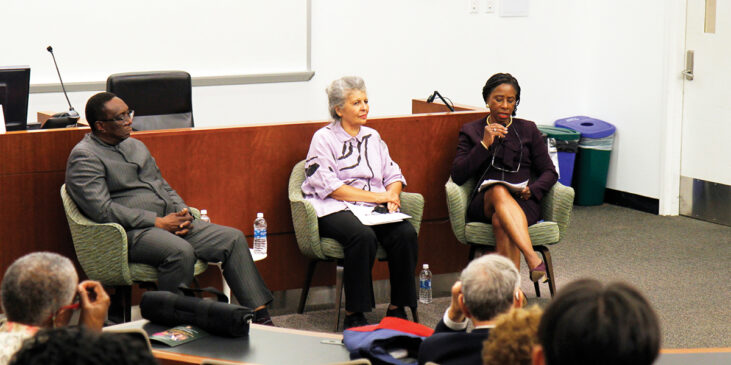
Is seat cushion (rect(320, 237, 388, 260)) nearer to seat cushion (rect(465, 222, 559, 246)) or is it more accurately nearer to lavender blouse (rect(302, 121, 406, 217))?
lavender blouse (rect(302, 121, 406, 217))

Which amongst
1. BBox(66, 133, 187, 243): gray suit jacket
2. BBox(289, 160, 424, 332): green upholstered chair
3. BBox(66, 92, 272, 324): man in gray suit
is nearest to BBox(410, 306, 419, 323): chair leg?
BBox(289, 160, 424, 332): green upholstered chair

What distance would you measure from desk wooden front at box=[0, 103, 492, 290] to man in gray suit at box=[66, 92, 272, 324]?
199 mm

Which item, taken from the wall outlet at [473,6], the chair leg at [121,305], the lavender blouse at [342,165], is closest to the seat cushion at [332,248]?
the lavender blouse at [342,165]

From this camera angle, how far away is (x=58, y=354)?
1.46m

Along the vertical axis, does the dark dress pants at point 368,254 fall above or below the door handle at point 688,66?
below

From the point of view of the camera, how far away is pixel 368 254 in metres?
4.80

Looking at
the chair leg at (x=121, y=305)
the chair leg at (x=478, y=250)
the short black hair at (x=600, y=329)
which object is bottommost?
the chair leg at (x=121, y=305)

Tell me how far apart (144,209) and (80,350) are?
316 centimetres

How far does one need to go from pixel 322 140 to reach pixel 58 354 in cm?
360

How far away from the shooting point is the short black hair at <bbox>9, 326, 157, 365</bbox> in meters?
1.45

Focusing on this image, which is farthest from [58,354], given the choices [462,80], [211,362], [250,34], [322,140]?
[462,80]

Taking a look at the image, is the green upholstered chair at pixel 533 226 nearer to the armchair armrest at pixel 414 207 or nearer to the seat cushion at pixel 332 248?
the armchair armrest at pixel 414 207

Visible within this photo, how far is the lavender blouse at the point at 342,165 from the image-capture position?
4953mm

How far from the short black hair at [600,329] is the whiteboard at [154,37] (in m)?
5.19
